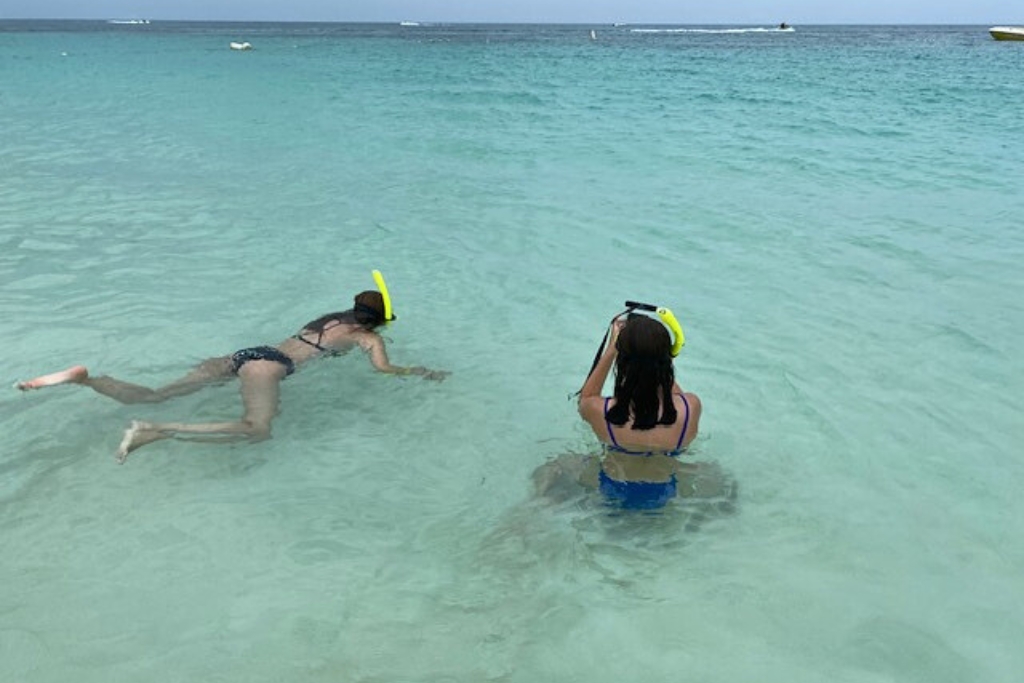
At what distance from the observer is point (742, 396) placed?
6004mm

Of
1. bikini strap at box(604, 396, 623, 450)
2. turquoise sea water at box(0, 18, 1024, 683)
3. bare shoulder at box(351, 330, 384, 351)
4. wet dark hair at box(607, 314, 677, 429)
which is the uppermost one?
wet dark hair at box(607, 314, 677, 429)

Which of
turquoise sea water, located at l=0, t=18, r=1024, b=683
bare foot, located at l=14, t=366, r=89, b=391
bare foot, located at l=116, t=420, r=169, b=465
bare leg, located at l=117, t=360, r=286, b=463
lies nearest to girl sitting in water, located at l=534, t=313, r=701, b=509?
turquoise sea water, located at l=0, t=18, r=1024, b=683

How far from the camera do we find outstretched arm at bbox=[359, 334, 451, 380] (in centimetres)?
587

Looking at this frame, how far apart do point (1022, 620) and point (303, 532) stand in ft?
11.8

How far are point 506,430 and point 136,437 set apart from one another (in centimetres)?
233

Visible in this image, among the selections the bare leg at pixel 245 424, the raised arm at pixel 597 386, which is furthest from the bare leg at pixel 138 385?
the raised arm at pixel 597 386

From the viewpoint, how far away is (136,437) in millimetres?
4805

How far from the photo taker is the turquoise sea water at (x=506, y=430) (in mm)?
3660

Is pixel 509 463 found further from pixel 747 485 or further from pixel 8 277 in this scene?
pixel 8 277

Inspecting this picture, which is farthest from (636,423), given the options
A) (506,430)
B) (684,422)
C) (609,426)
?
(506,430)

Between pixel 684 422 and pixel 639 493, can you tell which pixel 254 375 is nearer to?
pixel 639 493

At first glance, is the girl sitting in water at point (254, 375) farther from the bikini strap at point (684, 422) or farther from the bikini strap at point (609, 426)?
the bikini strap at point (684, 422)

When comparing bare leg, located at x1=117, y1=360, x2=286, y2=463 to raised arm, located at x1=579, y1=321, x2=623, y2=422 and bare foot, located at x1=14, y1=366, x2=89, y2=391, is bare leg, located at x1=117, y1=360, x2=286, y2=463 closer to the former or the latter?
bare foot, located at x1=14, y1=366, x2=89, y2=391

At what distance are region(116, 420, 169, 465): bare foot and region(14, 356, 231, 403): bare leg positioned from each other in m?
0.64
